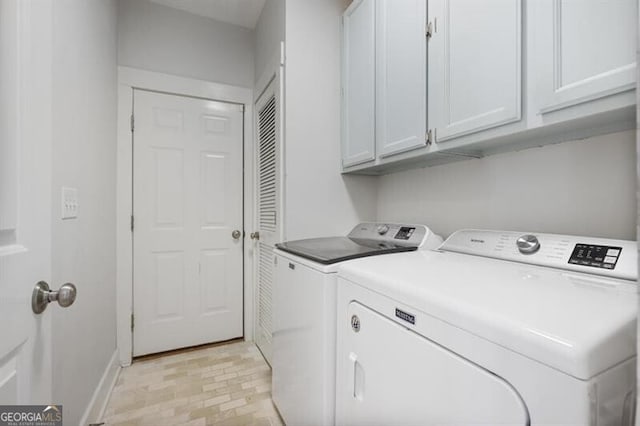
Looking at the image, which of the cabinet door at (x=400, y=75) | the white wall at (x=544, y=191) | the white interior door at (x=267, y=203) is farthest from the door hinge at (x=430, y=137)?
the white interior door at (x=267, y=203)

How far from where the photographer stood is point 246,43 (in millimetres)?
2490

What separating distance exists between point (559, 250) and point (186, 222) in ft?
7.61

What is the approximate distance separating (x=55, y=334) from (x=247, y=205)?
1.53 meters

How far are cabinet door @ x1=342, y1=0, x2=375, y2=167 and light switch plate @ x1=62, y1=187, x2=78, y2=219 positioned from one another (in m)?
1.40

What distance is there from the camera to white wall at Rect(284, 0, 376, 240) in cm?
173

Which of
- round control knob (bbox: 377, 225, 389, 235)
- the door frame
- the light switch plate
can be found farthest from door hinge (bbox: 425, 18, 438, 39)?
the door frame

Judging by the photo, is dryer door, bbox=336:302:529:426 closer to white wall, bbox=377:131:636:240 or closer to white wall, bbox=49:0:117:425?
white wall, bbox=377:131:636:240

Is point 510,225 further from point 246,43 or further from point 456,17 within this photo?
point 246,43

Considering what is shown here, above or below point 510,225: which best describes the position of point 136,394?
below

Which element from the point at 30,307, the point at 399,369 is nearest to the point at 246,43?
the point at 30,307

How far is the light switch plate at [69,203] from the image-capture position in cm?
116

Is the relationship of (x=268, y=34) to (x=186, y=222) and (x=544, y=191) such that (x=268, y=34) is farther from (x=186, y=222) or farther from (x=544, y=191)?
(x=544, y=191)

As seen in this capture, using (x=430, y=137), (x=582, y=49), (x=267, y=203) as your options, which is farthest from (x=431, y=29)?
(x=267, y=203)

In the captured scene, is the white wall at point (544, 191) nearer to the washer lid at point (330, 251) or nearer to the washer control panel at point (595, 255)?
the washer control panel at point (595, 255)
